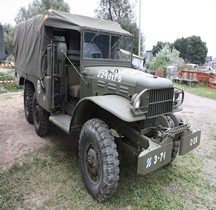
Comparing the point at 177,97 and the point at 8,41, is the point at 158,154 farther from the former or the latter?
the point at 8,41

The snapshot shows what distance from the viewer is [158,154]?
2770 millimetres

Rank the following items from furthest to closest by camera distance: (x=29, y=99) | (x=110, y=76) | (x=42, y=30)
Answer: (x=29, y=99) → (x=42, y=30) → (x=110, y=76)

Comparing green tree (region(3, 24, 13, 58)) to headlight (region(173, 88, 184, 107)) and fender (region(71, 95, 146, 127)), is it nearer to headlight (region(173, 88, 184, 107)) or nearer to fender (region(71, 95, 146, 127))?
fender (region(71, 95, 146, 127))

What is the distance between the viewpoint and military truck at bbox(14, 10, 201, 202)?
2889 millimetres

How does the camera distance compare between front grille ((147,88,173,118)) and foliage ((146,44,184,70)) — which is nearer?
front grille ((147,88,173,118))

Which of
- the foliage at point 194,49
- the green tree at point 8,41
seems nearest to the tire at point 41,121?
the green tree at point 8,41

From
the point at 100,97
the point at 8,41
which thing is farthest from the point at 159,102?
the point at 8,41

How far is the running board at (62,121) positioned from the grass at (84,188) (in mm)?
601

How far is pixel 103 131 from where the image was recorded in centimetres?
299

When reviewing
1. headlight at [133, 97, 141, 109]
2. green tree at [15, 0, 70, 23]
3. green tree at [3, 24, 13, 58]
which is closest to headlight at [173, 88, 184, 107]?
headlight at [133, 97, 141, 109]

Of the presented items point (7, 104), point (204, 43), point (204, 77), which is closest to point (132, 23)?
point (204, 77)

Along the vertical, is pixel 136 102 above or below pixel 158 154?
above

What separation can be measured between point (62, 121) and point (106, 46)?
1519mm

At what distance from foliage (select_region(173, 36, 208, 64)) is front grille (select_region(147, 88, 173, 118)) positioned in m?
45.9
